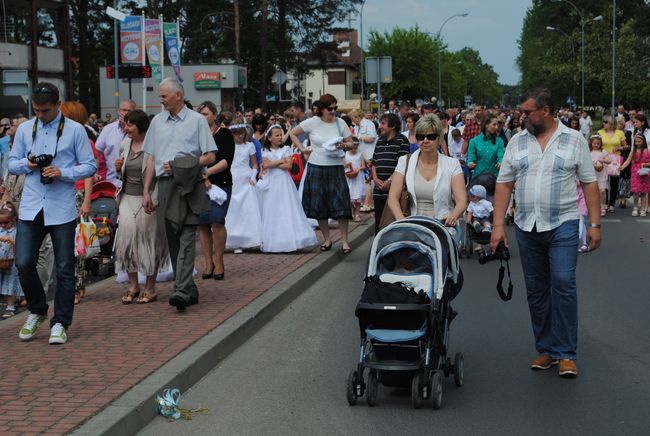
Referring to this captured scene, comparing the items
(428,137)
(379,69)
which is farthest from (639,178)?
(428,137)

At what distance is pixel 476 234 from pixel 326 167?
221 centimetres

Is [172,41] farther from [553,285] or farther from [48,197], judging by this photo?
[553,285]

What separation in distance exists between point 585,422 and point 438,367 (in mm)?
1093

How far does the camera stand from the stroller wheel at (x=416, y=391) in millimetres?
6523

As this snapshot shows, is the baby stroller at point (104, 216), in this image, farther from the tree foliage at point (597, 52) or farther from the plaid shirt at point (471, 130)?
the tree foliage at point (597, 52)

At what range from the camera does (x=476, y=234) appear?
14.4m

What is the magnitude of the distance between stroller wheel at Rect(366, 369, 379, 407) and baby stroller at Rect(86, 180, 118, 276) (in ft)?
20.7

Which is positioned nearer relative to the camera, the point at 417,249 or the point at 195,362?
the point at 417,249

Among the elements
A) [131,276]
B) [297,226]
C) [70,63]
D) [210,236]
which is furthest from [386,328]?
[70,63]

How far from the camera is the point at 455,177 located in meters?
7.96

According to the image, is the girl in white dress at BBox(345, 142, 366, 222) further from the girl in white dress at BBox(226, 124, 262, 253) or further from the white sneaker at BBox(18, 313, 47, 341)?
the white sneaker at BBox(18, 313, 47, 341)

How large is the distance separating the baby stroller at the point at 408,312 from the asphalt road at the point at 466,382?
0.54ft

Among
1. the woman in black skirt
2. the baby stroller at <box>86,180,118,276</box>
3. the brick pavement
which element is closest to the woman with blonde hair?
the brick pavement

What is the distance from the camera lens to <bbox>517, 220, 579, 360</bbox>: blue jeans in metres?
7.27
